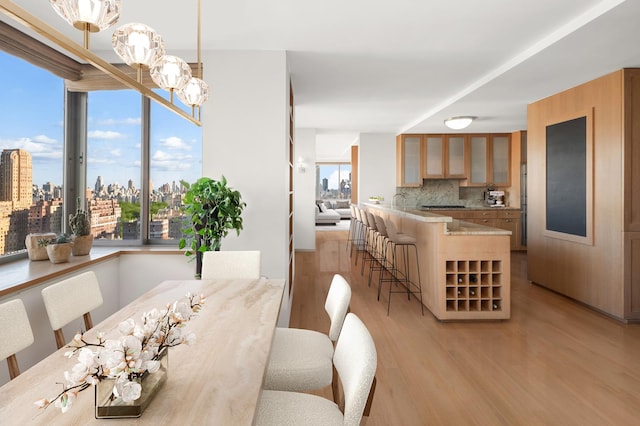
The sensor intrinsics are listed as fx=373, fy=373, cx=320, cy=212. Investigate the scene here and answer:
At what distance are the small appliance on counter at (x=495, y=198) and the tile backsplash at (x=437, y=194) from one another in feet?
0.71

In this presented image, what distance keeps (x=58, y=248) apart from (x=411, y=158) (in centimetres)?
693

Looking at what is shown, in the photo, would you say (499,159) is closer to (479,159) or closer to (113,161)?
(479,159)

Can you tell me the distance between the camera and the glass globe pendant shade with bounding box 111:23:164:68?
1.63 meters

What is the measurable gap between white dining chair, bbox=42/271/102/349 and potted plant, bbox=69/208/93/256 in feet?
4.94

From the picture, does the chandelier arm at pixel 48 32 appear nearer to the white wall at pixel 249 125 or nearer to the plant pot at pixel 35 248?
the white wall at pixel 249 125

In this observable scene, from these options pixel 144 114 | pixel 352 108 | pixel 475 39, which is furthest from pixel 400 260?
pixel 144 114

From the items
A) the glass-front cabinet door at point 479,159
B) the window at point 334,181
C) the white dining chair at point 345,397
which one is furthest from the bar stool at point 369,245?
the window at point 334,181

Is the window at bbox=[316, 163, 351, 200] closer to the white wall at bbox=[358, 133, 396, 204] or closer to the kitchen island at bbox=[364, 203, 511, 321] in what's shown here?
the white wall at bbox=[358, 133, 396, 204]

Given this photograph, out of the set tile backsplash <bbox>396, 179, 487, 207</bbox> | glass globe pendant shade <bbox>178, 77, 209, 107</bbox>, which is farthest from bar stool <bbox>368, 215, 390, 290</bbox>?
glass globe pendant shade <bbox>178, 77, 209, 107</bbox>

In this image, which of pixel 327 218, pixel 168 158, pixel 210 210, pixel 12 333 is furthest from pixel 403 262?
pixel 327 218

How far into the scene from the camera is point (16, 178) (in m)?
3.20

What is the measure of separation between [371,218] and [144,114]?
3.33 meters

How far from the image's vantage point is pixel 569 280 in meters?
4.61

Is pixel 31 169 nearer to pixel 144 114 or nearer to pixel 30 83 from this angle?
pixel 30 83
